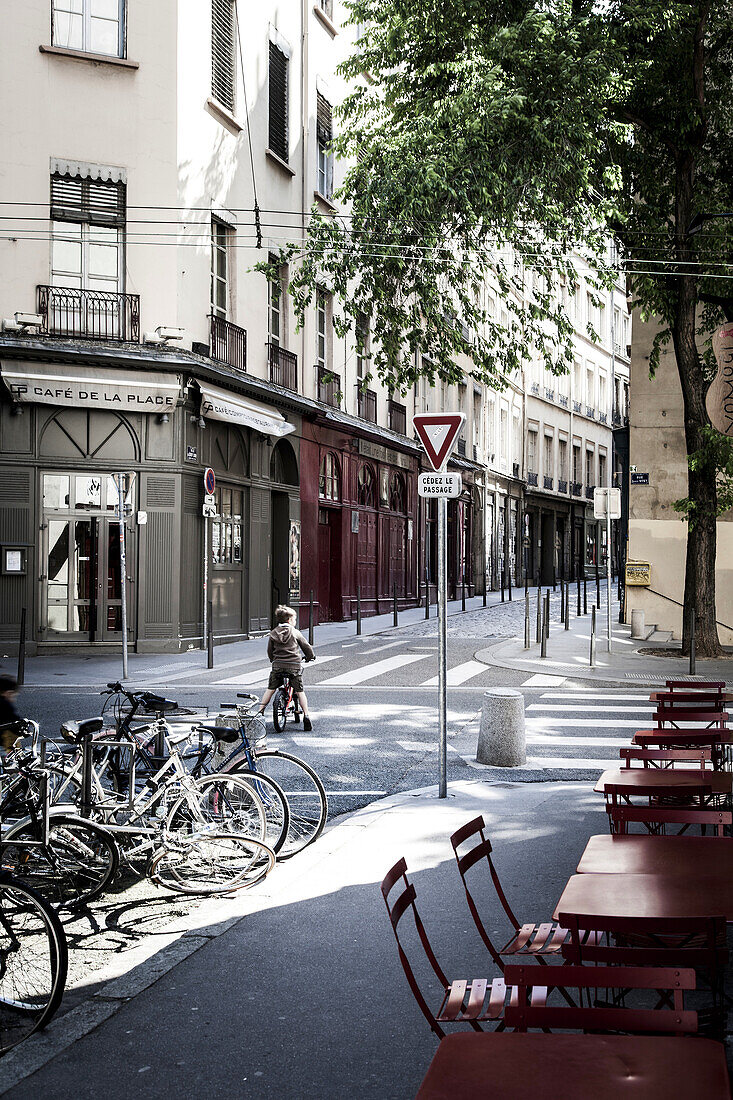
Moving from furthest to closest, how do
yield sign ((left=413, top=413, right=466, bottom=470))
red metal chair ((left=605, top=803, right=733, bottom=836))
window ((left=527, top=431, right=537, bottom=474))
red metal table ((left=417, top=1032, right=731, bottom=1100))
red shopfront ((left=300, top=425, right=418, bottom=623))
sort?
window ((left=527, top=431, right=537, bottom=474)), red shopfront ((left=300, top=425, right=418, bottom=623)), yield sign ((left=413, top=413, right=466, bottom=470)), red metal chair ((left=605, top=803, right=733, bottom=836)), red metal table ((left=417, top=1032, right=731, bottom=1100))

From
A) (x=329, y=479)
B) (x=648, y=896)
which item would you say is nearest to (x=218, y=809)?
(x=648, y=896)

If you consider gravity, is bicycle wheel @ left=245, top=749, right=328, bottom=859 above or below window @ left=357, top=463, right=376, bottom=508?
below

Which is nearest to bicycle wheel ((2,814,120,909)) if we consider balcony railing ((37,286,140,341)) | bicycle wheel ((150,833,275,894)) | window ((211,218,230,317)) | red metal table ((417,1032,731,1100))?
bicycle wheel ((150,833,275,894))

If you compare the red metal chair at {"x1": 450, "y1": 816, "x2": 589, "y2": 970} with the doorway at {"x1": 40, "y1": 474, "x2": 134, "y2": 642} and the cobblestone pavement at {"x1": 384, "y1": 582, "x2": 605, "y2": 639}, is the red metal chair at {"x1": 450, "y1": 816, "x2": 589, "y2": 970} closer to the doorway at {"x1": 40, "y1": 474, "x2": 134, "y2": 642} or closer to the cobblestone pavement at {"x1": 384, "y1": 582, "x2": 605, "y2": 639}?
the doorway at {"x1": 40, "y1": 474, "x2": 134, "y2": 642}

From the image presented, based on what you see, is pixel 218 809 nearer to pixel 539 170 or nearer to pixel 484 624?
pixel 539 170

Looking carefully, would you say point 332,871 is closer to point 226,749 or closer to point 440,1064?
point 226,749

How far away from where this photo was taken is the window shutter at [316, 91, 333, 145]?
27.9 metres

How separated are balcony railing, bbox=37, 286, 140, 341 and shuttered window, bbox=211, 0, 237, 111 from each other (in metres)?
5.01

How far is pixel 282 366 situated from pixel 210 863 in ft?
64.8

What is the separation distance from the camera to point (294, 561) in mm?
26078

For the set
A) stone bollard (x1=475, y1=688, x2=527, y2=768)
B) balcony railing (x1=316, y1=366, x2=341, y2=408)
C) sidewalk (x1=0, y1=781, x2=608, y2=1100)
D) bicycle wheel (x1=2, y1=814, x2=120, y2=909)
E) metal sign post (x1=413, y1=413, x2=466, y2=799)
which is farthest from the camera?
balcony railing (x1=316, y1=366, x2=341, y2=408)

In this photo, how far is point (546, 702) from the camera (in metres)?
14.1

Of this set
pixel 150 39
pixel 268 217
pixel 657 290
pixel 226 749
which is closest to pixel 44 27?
pixel 150 39

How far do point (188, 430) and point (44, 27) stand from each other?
23.5 feet
